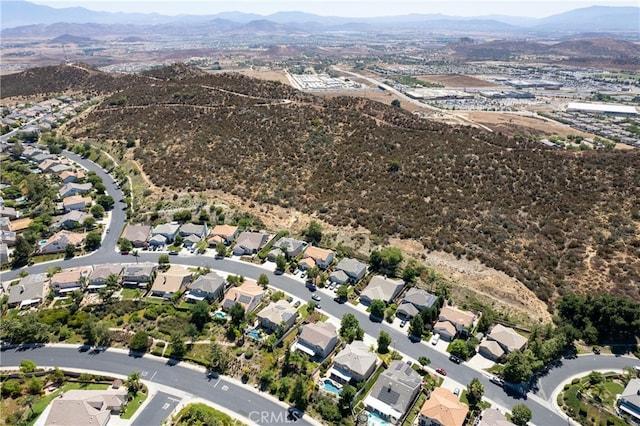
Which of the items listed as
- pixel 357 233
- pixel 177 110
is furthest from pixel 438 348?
pixel 177 110

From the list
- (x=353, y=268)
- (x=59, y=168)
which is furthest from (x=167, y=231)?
(x=59, y=168)

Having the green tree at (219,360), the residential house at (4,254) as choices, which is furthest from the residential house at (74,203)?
the green tree at (219,360)

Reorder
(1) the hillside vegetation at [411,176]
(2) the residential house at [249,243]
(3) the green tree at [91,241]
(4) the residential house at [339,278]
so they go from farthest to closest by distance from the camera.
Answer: (3) the green tree at [91,241] < (2) the residential house at [249,243] < (1) the hillside vegetation at [411,176] < (4) the residential house at [339,278]

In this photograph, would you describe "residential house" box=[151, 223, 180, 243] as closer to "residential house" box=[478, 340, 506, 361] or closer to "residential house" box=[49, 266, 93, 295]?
"residential house" box=[49, 266, 93, 295]

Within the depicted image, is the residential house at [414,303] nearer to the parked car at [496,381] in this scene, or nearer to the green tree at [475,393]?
the parked car at [496,381]

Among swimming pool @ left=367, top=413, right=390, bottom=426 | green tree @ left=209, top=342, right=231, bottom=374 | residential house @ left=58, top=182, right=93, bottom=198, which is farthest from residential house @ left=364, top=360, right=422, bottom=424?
residential house @ left=58, top=182, right=93, bottom=198

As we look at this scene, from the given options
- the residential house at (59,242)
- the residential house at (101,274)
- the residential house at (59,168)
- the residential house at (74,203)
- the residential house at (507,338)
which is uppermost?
the residential house at (59,168)
